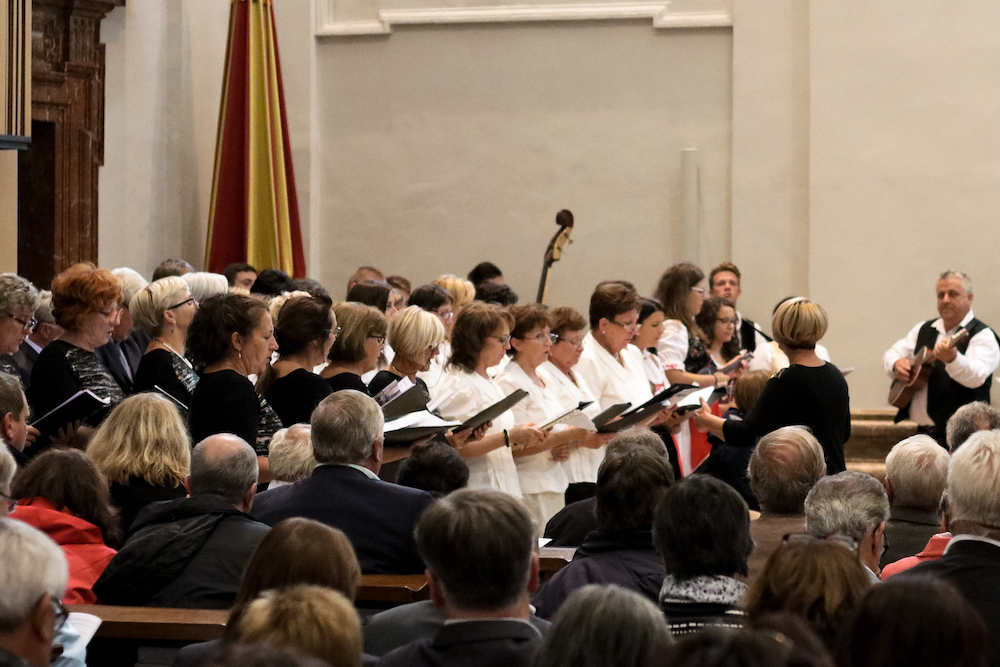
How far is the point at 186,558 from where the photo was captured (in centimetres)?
347

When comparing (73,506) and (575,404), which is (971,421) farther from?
(73,506)

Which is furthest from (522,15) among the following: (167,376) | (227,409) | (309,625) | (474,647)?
(309,625)

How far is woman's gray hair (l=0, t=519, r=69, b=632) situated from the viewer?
234 centimetres

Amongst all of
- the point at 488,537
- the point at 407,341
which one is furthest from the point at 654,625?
the point at 407,341

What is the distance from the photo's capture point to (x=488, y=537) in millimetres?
2475

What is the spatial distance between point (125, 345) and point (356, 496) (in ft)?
9.25

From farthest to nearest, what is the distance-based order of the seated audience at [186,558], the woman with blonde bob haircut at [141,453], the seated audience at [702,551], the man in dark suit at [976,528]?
the woman with blonde bob haircut at [141,453] < the seated audience at [186,558] < the man in dark suit at [976,528] < the seated audience at [702,551]

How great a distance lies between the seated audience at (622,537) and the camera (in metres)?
3.45

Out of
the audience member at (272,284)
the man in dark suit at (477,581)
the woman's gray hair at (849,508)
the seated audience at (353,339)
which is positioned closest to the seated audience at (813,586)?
the man in dark suit at (477,581)

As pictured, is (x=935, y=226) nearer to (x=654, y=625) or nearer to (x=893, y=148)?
(x=893, y=148)

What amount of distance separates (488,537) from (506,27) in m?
8.39

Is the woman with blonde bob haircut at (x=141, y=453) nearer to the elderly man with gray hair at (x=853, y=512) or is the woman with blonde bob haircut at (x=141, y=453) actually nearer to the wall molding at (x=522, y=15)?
the elderly man with gray hair at (x=853, y=512)

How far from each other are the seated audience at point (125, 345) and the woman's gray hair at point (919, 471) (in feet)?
10.5

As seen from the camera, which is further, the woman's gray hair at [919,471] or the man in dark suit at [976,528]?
the woman's gray hair at [919,471]
